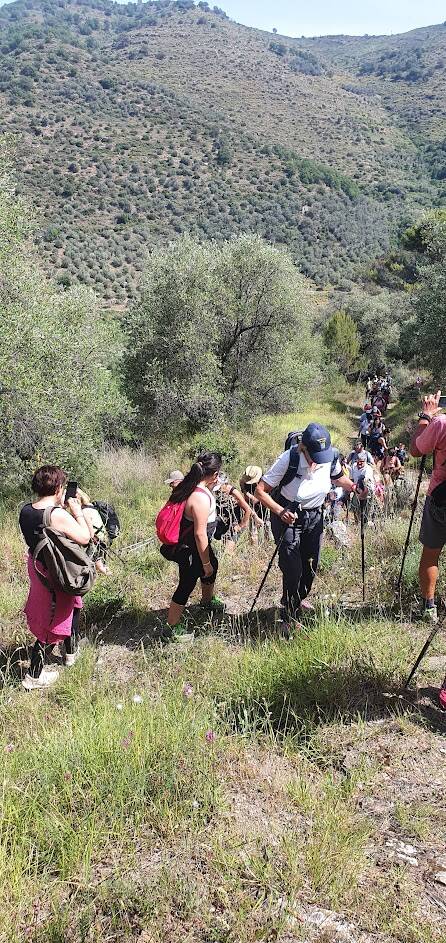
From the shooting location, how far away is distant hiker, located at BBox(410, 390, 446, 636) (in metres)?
3.57

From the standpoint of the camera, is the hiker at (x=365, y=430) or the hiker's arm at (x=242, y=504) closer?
the hiker's arm at (x=242, y=504)

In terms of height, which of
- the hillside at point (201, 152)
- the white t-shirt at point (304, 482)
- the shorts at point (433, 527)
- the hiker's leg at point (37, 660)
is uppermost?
the hillside at point (201, 152)

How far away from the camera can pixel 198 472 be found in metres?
3.86

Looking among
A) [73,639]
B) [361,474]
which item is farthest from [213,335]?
[73,639]

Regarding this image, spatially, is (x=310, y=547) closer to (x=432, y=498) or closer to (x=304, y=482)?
(x=304, y=482)

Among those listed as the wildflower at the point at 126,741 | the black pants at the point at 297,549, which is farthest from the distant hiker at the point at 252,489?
the wildflower at the point at 126,741

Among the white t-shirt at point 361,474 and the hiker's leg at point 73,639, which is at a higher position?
the hiker's leg at point 73,639

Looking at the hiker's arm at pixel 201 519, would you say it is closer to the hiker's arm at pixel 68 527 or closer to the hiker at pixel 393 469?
the hiker's arm at pixel 68 527

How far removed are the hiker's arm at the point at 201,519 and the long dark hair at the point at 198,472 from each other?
0.44 ft

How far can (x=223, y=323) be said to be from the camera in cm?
1625

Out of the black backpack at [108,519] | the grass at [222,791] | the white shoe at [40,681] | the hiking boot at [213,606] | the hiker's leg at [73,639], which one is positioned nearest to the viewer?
the grass at [222,791]

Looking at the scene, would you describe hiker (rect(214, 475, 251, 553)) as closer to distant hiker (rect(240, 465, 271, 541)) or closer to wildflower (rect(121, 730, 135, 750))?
distant hiker (rect(240, 465, 271, 541))

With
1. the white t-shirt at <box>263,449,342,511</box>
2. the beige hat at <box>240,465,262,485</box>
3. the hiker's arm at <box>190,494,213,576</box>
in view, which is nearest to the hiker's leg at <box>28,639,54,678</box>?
the hiker's arm at <box>190,494,213,576</box>

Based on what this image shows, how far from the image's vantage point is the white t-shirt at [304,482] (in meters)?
3.82
